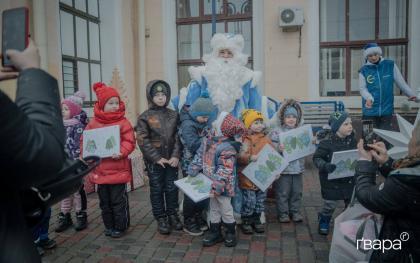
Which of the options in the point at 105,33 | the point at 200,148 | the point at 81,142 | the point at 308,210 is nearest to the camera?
the point at 200,148

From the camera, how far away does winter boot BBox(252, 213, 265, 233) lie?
4.13m

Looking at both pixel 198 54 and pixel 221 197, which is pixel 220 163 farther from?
pixel 198 54

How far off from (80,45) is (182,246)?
16.7ft

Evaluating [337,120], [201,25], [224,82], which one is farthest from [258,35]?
[337,120]

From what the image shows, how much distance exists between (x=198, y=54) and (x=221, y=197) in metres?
6.18

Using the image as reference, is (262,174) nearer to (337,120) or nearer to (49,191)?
(337,120)

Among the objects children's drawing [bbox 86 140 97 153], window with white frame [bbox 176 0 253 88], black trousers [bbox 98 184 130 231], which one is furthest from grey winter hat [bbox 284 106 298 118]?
window with white frame [bbox 176 0 253 88]

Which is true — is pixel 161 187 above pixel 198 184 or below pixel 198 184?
below

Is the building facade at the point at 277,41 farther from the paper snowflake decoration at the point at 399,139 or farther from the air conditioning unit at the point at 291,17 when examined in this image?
the paper snowflake decoration at the point at 399,139

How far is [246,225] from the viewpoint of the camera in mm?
4160

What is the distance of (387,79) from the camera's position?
6.27 m

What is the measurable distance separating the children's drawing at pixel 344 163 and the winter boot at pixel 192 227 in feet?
4.72

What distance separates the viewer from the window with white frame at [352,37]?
809 cm

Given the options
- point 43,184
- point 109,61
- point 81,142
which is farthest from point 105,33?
point 43,184
